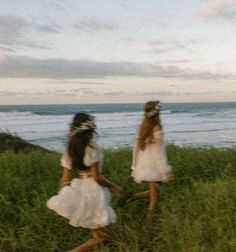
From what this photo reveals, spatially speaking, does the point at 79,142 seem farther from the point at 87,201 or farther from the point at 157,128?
the point at 157,128

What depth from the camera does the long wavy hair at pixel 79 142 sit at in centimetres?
621

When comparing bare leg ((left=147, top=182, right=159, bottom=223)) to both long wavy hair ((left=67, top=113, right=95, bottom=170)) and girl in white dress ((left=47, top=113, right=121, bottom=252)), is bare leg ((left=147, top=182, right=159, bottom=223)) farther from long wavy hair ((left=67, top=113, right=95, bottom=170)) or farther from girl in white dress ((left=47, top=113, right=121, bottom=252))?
long wavy hair ((left=67, top=113, right=95, bottom=170))

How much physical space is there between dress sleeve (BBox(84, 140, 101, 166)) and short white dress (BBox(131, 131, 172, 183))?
169cm

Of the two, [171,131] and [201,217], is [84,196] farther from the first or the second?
[171,131]

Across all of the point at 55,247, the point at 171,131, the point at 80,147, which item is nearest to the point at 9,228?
the point at 55,247

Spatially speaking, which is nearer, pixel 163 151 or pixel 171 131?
pixel 163 151

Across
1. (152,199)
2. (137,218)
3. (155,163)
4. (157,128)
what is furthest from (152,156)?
(137,218)

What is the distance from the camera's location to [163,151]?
7770 millimetres

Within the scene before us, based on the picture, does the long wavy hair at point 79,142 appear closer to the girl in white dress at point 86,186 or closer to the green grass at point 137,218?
the girl in white dress at point 86,186

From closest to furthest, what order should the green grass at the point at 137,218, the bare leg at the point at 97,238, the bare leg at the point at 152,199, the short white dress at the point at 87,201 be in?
the short white dress at the point at 87,201 < the bare leg at the point at 97,238 < the green grass at the point at 137,218 < the bare leg at the point at 152,199

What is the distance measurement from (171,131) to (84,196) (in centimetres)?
3600

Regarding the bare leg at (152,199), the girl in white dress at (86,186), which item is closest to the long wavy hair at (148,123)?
the bare leg at (152,199)

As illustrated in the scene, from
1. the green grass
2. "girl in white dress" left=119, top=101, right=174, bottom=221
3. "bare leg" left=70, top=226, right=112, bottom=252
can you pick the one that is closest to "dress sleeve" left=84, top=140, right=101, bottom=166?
"bare leg" left=70, top=226, right=112, bottom=252

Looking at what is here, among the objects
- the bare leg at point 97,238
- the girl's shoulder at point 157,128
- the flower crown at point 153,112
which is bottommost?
the bare leg at point 97,238
